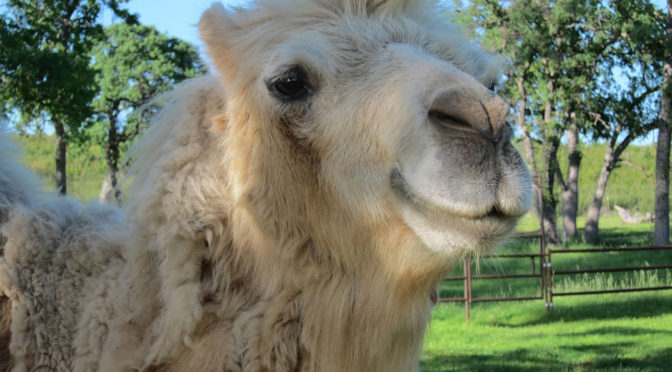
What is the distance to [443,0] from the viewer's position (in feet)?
10.3

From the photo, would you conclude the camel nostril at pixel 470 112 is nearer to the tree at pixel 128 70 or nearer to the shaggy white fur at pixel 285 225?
the shaggy white fur at pixel 285 225

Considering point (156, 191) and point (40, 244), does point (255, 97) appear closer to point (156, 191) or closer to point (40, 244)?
point (156, 191)

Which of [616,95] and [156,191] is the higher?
[616,95]

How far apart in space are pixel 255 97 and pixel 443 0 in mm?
1107

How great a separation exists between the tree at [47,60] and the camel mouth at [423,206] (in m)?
10.7

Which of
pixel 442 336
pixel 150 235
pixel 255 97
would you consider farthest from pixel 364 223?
pixel 442 336

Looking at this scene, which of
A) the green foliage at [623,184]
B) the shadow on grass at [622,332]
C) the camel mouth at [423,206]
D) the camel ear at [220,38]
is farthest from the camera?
the green foliage at [623,184]

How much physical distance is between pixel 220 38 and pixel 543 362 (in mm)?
8290

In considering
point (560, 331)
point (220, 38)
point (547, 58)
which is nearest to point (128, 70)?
point (547, 58)

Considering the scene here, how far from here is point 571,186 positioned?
107 ft

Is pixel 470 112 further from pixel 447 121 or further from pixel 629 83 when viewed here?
pixel 629 83

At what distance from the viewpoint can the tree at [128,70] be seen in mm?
30516

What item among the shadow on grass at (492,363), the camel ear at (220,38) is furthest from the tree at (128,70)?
the camel ear at (220,38)

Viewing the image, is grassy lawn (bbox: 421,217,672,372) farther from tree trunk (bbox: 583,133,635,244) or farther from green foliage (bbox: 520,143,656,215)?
green foliage (bbox: 520,143,656,215)
